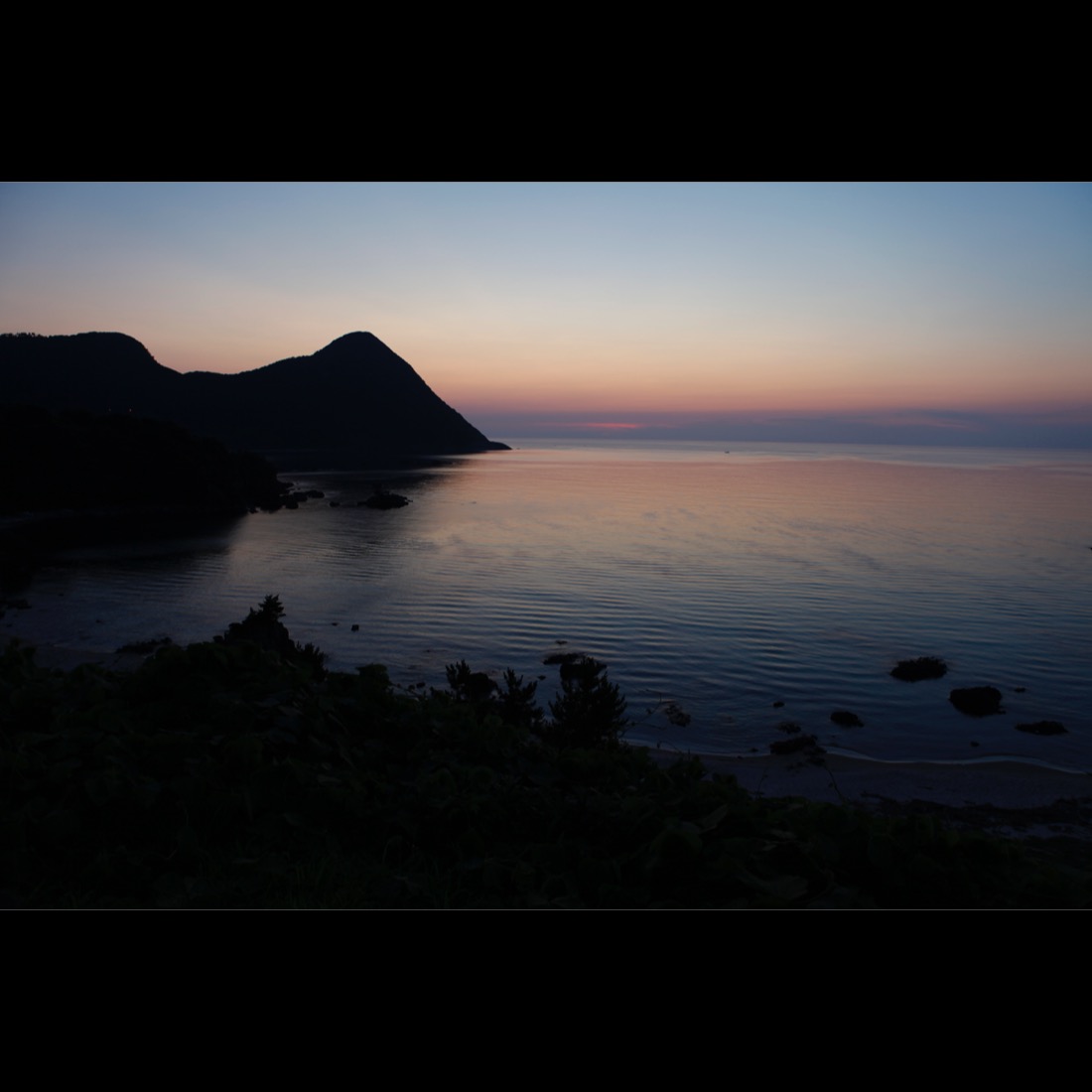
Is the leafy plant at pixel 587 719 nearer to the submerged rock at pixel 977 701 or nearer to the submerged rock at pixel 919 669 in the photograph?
the submerged rock at pixel 977 701

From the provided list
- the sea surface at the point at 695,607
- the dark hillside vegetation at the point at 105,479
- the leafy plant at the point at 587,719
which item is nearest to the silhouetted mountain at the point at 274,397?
the dark hillside vegetation at the point at 105,479

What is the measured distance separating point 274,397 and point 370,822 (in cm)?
12150

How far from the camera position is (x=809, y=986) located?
179 cm

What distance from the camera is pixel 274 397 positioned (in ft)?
375

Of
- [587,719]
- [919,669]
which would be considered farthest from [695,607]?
[587,719]

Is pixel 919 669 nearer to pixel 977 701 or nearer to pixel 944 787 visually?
pixel 977 701

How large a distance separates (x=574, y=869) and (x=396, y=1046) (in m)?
1.25

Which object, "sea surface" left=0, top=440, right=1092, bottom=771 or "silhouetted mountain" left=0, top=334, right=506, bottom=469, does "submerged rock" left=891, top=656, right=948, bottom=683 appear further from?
"silhouetted mountain" left=0, top=334, right=506, bottom=469

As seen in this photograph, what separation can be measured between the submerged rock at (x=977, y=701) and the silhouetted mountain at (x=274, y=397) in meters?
62.4

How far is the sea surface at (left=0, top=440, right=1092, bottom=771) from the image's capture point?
1652cm

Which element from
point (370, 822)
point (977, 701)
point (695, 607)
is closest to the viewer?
point (370, 822)

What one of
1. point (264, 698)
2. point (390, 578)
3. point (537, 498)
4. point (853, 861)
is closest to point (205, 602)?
point (390, 578)

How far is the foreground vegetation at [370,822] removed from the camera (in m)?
2.68

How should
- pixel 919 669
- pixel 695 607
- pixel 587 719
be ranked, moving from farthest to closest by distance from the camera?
pixel 695 607 < pixel 919 669 < pixel 587 719
